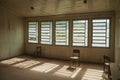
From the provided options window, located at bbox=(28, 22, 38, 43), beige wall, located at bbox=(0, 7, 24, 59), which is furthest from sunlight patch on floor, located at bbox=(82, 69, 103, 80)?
beige wall, located at bbox=(0, 7, 24, 59)

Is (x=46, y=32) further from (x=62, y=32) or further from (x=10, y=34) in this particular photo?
Answer: (x=10, y=34)

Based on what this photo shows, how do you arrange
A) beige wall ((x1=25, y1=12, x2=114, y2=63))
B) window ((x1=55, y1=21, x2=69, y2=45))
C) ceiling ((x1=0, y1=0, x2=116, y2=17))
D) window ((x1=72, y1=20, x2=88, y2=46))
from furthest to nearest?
window ((x1=55, y1=21, x2=69, y2=45)), window ((x1=72, y1=20, x2=88, y2=46)), beige wall ((x1=25, y1=12, x2=114, y2=63)), ceiling ((x1=0, y1=0, x2=116, y2=17))

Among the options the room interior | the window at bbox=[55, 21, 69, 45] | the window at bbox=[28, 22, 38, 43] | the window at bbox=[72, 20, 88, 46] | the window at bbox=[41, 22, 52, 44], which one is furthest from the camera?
the window at bbox=[28, 22, 38, 43]

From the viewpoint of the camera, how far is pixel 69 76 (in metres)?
4.22

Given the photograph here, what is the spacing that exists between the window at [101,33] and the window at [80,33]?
415 millimetres

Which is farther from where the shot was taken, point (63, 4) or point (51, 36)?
point (51, 36)

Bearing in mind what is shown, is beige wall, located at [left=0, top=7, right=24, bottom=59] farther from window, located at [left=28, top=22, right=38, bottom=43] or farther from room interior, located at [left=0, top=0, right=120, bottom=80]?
window, located at [left=28, top=22, right=38, bottom=43]

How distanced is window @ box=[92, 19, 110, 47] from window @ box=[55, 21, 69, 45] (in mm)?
1501

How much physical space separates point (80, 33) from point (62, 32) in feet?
3.51

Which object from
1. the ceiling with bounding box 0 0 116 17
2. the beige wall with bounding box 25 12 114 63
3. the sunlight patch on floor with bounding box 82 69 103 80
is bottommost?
the sunlight patch on floor with bounding box 82 69 103 80

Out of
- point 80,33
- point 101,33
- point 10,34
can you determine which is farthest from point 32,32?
point 101,33

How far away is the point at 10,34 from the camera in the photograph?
277 inches

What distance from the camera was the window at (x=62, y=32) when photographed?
6.82 m

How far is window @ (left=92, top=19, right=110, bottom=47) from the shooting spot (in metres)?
5.86
